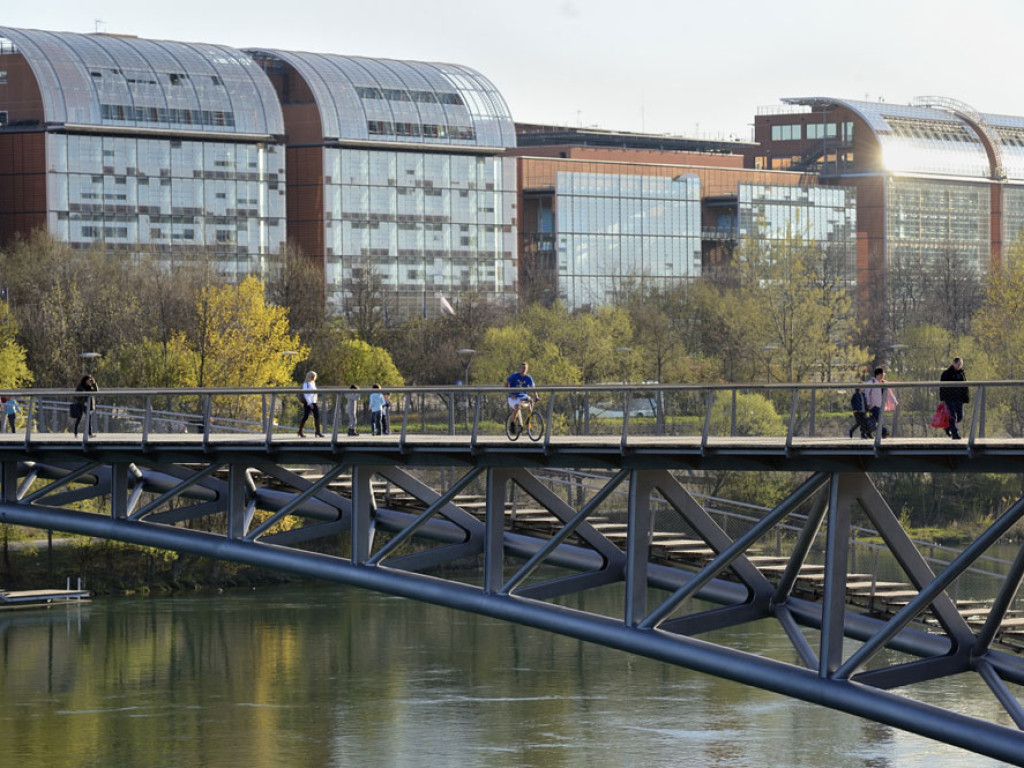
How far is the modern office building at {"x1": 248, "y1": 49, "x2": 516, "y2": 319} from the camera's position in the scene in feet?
439

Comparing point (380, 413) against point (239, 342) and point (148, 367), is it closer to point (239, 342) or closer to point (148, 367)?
point (148, 367)

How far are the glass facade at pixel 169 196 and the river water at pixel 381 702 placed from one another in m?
60.4

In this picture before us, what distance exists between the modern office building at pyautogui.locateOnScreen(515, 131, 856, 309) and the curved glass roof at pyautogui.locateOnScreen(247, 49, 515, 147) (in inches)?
451

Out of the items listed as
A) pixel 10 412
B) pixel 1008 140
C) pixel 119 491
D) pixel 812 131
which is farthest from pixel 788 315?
pixel 1008 140

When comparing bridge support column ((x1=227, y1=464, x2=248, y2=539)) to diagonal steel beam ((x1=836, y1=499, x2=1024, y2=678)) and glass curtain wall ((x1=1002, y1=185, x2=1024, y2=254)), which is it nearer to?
diagonal steel beam ((x1=836, y1=499, x2=1024, y2=678))

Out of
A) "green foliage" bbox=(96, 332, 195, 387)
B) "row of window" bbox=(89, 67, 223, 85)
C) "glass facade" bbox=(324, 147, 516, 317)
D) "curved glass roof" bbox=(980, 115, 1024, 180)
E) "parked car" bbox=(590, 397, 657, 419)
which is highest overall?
"curved glass roof" bbox=(980, 115, 1024, 180)

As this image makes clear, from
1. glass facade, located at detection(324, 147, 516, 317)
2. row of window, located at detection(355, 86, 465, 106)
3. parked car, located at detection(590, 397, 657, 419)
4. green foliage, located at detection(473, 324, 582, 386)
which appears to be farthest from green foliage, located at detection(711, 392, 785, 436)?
row of window, located at detection(355, 86, 465, 106)

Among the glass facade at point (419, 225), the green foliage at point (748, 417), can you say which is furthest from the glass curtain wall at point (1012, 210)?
the green foliage at point (748, 417)

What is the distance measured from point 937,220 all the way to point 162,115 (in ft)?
278

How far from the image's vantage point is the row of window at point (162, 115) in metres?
123

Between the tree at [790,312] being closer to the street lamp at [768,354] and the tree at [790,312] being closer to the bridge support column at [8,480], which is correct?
the street lamp at [768,354]

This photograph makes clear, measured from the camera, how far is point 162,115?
411ft

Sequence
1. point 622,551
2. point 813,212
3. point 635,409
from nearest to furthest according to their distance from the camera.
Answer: point 622,551 → point 635,409 → point 813,212

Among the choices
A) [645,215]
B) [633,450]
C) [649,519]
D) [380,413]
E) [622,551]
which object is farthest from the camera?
[645,215]
